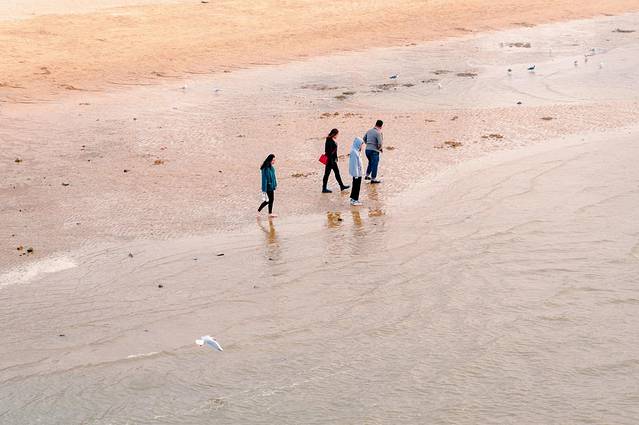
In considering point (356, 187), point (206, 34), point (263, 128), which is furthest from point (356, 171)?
point (206, 34)

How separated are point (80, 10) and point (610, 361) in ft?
88.5

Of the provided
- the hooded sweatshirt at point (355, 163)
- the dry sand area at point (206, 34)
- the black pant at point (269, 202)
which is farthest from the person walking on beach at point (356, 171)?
the dry sand area at point (206, 34)

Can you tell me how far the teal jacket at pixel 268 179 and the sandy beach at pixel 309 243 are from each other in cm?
64

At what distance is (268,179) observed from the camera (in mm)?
14672

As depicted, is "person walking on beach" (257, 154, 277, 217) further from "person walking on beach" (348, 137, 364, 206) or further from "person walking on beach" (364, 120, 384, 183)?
"person walking on beach" (364, 120, 384, 183)

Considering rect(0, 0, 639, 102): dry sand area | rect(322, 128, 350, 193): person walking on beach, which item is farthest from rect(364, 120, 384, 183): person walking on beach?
rect(0, 0, 639, 102): dry sand area

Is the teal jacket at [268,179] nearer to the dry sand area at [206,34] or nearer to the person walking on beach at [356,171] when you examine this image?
the person walking on beach at [356,171]

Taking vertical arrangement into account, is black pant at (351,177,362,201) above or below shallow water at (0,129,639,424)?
above

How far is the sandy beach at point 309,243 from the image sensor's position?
974cm

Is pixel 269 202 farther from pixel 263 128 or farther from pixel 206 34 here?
pixel 206 34

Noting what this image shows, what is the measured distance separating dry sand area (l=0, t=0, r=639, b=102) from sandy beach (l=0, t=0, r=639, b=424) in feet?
0.65

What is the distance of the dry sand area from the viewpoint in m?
27.0

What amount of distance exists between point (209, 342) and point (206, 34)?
2253 centimetres

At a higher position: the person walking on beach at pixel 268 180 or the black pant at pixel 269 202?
the person walking on beach at pixel 268 180
